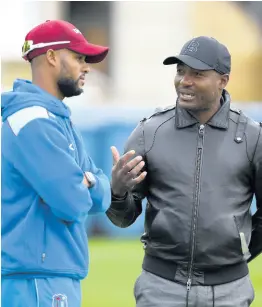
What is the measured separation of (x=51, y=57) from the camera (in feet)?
18.2

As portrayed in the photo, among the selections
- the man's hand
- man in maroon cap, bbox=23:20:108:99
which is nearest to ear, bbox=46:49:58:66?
man in maroon cap, bbox=23:20:108:99

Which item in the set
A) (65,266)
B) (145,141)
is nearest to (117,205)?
(145,141)

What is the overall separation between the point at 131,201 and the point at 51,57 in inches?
42.4

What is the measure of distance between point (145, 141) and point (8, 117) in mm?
1096

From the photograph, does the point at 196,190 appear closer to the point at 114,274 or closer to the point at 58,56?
the point at 58,56

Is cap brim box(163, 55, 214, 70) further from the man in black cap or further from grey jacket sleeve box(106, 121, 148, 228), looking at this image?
grey jacket sleeve box(106, 121, 148, 228)

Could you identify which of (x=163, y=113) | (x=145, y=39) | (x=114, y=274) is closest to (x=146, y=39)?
(x=145, y=39)

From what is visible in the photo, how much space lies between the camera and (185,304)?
597 cm

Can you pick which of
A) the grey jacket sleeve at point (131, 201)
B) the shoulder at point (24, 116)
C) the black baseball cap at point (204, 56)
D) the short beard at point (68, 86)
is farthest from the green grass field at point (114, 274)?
the shoulder at point (24, 116)

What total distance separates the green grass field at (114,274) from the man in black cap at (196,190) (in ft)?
13.1

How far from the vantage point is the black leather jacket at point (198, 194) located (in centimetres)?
597

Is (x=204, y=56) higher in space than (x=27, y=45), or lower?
lower

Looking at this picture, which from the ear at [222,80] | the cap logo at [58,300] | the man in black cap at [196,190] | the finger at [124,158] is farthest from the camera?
the ear at [222,80]

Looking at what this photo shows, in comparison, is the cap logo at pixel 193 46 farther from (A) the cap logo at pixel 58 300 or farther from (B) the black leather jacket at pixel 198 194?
(A) the cap logo at pixel 58 300
